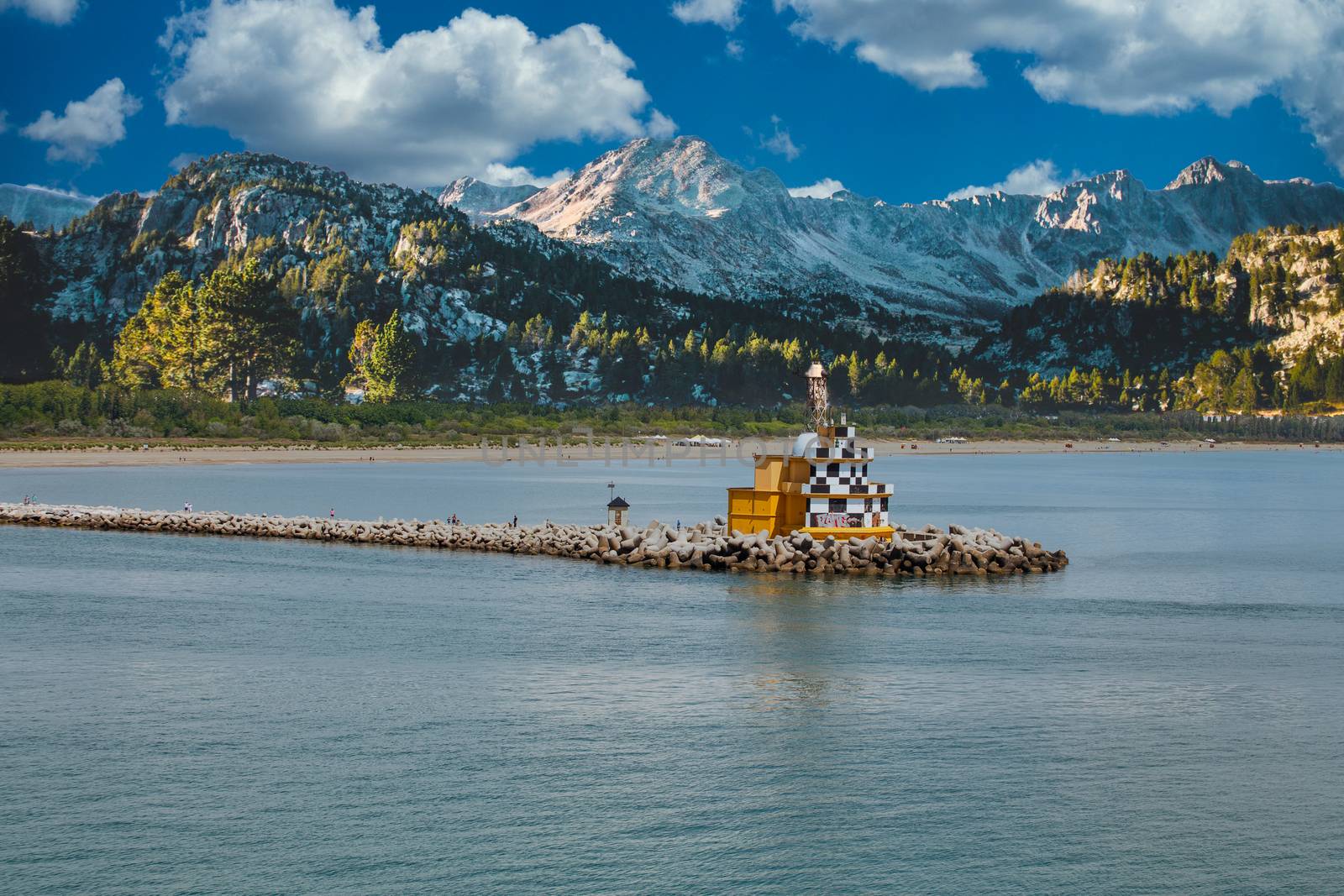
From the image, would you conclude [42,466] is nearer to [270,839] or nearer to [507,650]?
[507,650]

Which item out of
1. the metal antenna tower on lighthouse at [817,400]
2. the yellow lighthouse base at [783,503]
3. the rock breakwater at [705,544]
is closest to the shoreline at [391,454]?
the rock breakwater at [705,544]

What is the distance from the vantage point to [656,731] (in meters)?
23.3

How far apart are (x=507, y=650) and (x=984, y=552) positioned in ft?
74.8

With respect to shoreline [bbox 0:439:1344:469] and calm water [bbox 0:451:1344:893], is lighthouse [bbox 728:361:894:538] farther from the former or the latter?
shoreline [bbox 0:439:1344:469]

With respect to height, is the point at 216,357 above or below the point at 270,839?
above

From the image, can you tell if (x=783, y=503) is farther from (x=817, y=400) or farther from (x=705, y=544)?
(x=817, y=400)

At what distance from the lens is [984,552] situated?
4841 centimetres

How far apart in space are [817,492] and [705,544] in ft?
14.7

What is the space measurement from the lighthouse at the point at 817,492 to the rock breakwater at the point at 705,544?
0.83 meters

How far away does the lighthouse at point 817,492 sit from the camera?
46531mm

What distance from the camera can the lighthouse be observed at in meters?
46.5

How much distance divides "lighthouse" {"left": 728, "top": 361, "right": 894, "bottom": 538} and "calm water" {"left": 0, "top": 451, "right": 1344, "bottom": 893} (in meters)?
4.46

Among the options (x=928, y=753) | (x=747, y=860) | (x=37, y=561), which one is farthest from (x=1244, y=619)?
(x=37, y=561)

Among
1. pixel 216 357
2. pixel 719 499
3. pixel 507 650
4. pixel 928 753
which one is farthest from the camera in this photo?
pixel 216 357
